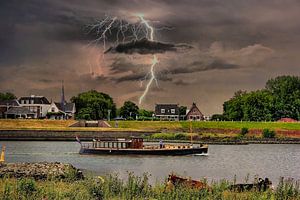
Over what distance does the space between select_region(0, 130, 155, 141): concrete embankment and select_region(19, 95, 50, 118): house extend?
2494 inches

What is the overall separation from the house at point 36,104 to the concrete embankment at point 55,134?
63.3 m

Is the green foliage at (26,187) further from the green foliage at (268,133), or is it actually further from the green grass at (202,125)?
the green grass at (202,125)

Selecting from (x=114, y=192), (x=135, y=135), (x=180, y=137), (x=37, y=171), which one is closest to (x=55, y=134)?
(x=135, y=135)

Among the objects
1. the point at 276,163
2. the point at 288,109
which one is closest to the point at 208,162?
the point at 276,163

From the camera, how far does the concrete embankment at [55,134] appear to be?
411 ft

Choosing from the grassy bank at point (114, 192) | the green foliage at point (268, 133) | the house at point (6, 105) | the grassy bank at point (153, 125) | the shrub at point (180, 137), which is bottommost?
the grassy bank at point (114, 192)

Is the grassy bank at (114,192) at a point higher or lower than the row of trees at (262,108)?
lower

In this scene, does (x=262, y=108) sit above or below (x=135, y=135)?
above

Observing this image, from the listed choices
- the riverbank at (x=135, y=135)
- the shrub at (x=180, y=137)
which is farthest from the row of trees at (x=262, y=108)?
the shrub at (x=180, y=137)

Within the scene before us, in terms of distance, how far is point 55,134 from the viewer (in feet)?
422

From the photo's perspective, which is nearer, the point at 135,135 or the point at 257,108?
the point at 135,135

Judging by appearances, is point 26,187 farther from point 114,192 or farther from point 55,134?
point 55,134

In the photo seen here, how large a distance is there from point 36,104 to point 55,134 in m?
70.4

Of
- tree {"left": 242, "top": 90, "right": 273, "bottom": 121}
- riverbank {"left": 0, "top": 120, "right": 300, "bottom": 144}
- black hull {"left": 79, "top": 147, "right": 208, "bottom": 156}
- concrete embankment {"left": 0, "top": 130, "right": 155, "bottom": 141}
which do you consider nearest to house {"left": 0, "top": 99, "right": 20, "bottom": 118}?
riverbank {"left": 0, "top": 120, "right": 300, "bottom": 144}
